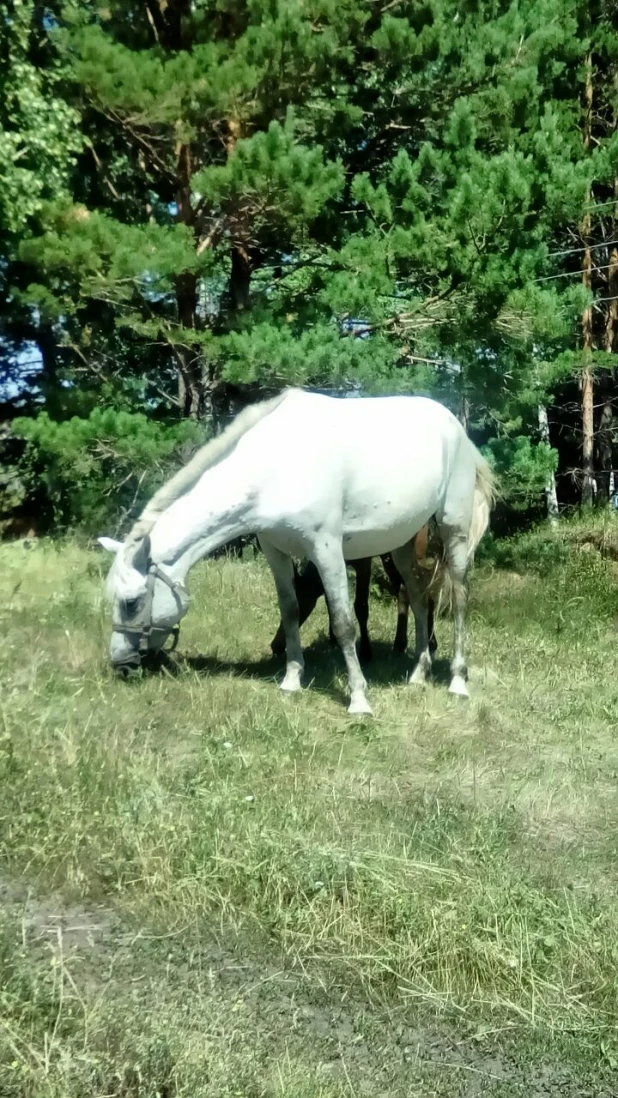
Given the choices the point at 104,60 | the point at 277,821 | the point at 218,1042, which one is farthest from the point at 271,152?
the point at 218,1042

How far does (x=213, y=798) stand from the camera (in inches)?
172

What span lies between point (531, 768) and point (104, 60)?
8361 millimetres

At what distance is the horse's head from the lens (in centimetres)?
618

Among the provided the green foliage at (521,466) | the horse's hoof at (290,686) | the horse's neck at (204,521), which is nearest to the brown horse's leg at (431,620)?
the horse's hoof at (290,686)

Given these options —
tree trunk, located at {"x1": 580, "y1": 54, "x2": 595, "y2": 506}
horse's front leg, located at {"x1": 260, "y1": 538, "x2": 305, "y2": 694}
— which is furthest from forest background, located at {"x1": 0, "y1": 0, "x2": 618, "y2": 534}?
tree trunk, located at {"x1": 580, "y1": 54, "x2": 595, "y2": 506}

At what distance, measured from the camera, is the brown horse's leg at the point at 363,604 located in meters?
7.98

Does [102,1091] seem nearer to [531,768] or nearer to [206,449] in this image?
[531,768]

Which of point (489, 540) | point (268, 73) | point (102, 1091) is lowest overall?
point (489, 540)

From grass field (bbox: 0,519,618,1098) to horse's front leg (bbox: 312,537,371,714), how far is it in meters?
0.18

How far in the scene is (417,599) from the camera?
24.9 feet

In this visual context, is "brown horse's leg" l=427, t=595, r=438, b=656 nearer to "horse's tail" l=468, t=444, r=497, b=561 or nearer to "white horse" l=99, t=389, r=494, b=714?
"horse's tail" l=468, t=444, r=497, b=561

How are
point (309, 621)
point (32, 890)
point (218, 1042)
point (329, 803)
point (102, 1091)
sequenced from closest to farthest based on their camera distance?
1. point (102, 1091)
2. point (218, 1042)
3. point (32, 890)
4. point (329, 803)
5. point (309, 621)

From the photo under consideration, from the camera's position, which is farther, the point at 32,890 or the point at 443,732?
the point at 443,732

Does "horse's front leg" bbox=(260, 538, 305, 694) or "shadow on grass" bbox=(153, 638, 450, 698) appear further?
"shadow on grass" bbox=(153, 638, 450, 698)
